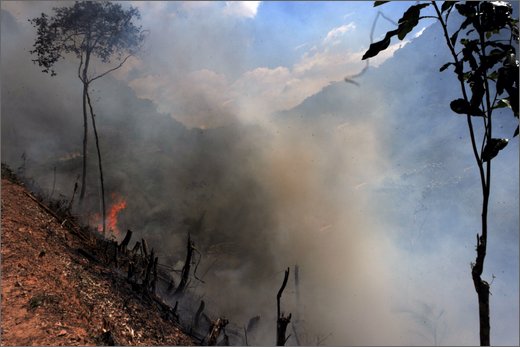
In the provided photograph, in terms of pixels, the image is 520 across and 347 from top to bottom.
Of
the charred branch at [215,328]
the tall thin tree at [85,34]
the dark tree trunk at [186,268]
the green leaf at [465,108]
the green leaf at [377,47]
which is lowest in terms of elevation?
the charred branch at [215,328]

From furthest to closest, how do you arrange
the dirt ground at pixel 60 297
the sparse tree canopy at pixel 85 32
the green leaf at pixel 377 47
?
the sparse tree canopy at pixel 85 32 < the dirt ground at pixel 60 297 < the green leaf at pixel 377 47

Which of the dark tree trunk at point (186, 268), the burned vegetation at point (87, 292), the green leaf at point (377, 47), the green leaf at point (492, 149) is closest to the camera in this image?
the green leaf at point (377, 47)

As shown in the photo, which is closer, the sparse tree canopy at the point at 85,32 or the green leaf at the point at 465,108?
the green leaf at the point at 465,108

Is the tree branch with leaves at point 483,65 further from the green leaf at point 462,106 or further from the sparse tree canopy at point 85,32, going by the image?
the sparse tree canopy at point 85,32

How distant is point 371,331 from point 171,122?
102 feet

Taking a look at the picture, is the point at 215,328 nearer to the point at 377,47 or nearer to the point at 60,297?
the point at 60,297

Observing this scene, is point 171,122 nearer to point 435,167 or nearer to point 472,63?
point 435,167

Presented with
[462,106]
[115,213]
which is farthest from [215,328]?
[115,213]

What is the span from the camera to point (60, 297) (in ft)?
19.4

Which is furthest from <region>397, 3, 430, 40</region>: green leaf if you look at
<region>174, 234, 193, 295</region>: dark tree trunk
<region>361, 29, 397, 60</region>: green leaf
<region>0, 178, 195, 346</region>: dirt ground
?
<region>174, 234, 193, 295</region>: dark tree trunk

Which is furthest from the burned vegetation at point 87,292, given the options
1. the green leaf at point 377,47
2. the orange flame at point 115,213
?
the orange flame at point 115,213

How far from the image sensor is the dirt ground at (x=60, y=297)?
16.9ft

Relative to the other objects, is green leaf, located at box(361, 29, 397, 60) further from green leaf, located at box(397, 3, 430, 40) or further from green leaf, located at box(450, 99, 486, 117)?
green leaf, located at box(450, 99, 486, 117)

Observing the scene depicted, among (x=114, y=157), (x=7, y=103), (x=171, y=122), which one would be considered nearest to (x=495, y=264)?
(x=114, y=157)
